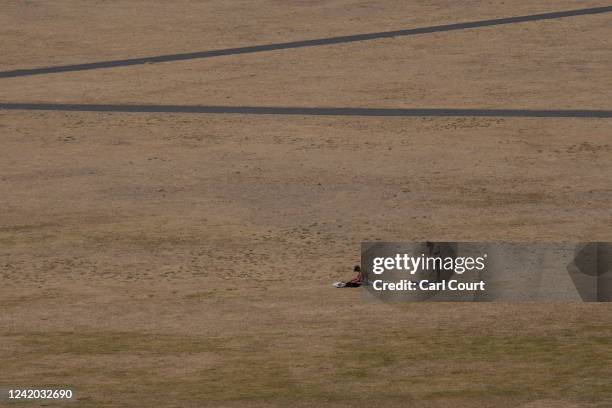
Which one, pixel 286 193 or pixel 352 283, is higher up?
pixel 286 193

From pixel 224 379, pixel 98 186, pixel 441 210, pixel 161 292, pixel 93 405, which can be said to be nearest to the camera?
pixel 93 405

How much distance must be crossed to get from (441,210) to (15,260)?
34.8 ft

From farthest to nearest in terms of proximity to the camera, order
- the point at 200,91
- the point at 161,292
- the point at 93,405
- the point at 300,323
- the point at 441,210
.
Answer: the point at 200,91, the point at 441,210, the point at 161,292, the point at 300,323, the point at 93,405

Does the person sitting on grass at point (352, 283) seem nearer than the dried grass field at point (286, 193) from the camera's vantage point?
No

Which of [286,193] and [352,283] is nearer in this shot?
[352,283]

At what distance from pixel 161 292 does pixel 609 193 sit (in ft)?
44.4

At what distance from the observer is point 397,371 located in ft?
82.7

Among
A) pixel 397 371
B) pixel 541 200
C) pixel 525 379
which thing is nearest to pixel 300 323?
pixel 397 371

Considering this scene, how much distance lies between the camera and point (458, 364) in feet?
83.7

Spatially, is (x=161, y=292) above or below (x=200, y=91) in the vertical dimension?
below

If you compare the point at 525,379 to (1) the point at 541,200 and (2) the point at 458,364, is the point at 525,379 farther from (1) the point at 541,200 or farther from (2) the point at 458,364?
(1) the point at 541,200

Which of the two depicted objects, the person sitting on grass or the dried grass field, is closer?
the dried grass field

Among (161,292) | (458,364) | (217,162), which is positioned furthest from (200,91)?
(458,364)

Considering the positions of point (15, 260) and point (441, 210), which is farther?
point (441, 210)
